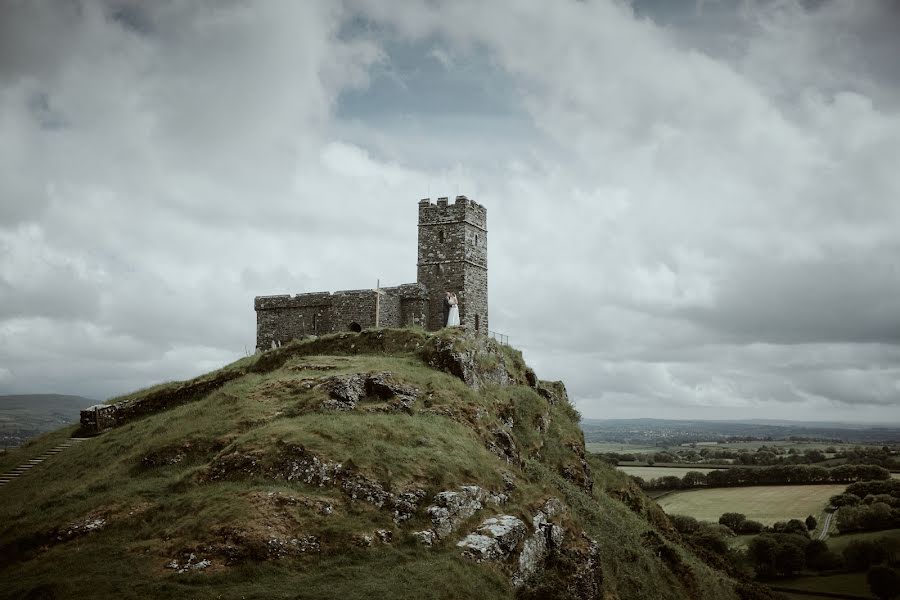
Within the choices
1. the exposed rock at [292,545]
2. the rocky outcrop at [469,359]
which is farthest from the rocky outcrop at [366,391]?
the exposed rock at [292,545]

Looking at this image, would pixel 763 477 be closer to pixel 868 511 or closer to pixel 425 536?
pixel 868 511

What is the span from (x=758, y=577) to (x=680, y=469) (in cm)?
6601

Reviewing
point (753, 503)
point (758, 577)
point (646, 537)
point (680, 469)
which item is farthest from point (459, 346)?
point (680, 469)

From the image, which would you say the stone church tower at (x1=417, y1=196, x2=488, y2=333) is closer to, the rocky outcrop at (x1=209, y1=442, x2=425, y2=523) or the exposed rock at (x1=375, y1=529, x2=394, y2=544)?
the rocky outcrop at (x1=209, y1=442, x2=425, y2=523)

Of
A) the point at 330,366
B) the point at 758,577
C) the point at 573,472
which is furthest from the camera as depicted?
the point at 758,577

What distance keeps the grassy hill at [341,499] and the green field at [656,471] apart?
81.0 m

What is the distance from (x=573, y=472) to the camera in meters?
36.5

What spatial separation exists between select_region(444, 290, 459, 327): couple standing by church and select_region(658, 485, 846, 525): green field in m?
54.4

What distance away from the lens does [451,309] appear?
139 feet

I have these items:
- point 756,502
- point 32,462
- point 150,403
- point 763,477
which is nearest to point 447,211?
point 150,403

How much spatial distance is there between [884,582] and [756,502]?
114 ft

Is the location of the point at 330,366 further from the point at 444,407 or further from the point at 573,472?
the point at 573,472

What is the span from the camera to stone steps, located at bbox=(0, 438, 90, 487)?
110ft

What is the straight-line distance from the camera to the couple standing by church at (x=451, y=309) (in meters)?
42.1
